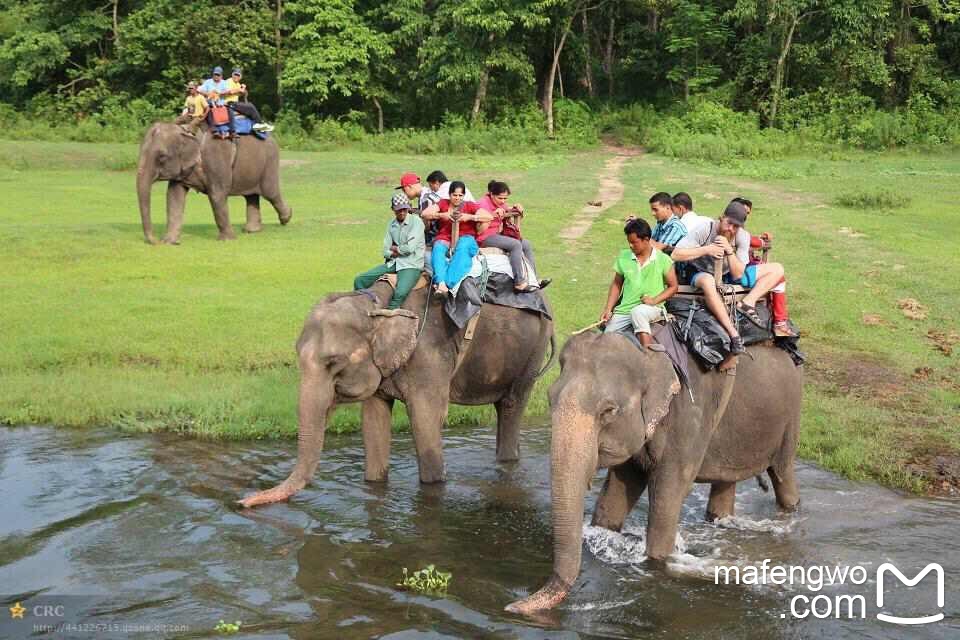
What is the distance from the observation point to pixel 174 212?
65.6 feet

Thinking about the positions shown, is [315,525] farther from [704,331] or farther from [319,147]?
[319,147]

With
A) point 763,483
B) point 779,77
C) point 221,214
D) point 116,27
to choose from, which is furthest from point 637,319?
point 116,27

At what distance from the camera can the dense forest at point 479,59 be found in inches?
1512

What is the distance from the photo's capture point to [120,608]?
23.3 ft

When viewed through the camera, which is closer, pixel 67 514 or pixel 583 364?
pixel 583 364

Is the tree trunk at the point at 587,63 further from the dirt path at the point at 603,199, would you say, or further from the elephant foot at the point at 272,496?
the elephant foot at the point at 272,496

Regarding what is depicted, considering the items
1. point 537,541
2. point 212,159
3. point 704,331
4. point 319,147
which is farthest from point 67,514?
point 319,147

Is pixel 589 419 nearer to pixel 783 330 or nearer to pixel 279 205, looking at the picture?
pixel 783 330

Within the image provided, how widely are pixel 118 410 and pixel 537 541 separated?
202 inches

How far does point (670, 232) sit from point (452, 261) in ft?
6.50

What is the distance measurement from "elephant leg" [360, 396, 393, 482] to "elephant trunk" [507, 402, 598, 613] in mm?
3070

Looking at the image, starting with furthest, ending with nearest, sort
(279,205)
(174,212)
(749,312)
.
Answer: (279,205) < (174,212) < (749,312)

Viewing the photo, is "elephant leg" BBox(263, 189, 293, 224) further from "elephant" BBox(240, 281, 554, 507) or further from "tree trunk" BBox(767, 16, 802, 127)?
"tree trunk" BBox(767, 16, 802, 127)

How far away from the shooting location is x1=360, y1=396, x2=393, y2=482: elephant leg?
30.8 feet
